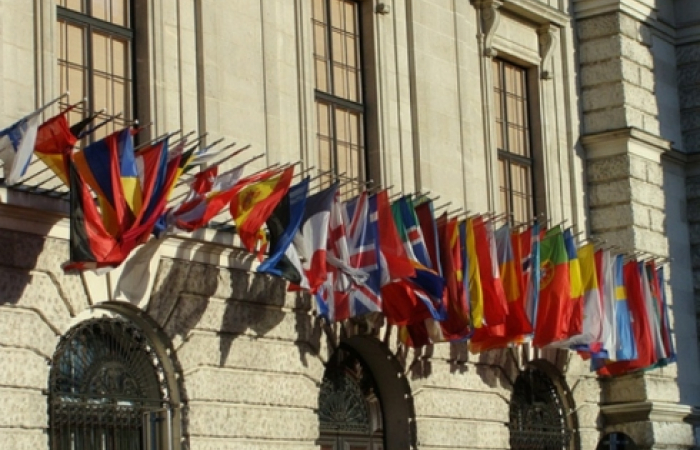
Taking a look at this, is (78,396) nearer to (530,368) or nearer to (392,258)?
(392,258)

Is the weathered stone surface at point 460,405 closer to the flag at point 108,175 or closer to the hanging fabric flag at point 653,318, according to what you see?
the hanging fabric flag at point 653,318

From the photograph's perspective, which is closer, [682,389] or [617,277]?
[617,277]

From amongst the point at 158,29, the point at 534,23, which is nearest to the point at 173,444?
the point at 158,29

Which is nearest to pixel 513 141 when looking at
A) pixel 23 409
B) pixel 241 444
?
pixel 241 444

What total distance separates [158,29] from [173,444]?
5362 millimetres

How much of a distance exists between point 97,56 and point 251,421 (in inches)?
200

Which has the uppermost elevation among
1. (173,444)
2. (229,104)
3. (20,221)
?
(229,104)

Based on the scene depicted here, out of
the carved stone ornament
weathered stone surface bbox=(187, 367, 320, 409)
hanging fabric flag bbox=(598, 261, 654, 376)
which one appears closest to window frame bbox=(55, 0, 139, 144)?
weathered stone surface bbox=(187, 367, 320, 409)

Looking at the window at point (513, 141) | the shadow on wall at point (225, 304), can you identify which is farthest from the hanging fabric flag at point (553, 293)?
the shadow on wall at point (225, 304)

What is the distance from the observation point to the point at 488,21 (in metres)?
30.9

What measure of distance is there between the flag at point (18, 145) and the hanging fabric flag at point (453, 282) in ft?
26.2

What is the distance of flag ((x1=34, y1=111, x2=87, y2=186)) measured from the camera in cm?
2056

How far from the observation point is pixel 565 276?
29.1 metres

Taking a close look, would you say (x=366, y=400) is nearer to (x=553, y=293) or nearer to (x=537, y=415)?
(x=553, y=293)
